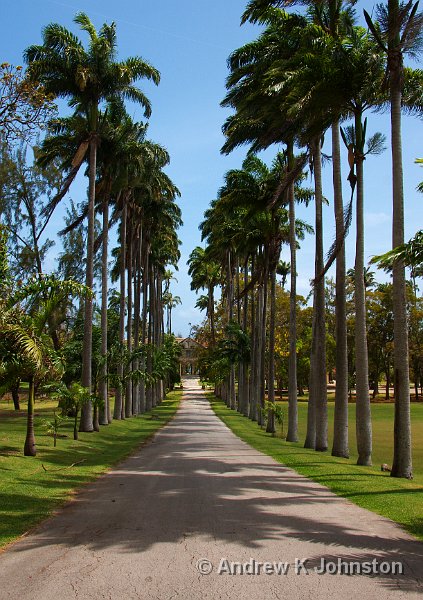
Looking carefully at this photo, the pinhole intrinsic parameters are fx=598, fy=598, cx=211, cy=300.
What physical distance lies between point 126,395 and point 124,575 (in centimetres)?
3143

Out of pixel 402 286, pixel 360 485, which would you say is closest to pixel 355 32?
pixel 402 286

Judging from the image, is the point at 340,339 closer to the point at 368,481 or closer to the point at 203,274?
the point at 368,481

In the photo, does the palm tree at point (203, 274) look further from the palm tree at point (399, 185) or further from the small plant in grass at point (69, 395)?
the palm tree at point (399, 185)

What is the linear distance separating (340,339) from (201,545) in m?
12.1

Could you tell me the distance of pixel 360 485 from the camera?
1209cm

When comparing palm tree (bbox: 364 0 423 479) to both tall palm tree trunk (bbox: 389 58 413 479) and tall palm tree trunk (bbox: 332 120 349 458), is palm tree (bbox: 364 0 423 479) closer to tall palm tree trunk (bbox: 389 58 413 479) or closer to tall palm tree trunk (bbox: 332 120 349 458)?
tall palm tree trunk (bbox: 389 58 413 479)

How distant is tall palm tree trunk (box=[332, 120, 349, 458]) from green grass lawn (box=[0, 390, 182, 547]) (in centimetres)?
670

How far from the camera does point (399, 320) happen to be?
13977mm

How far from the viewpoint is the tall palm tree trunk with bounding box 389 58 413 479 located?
13.8 metres

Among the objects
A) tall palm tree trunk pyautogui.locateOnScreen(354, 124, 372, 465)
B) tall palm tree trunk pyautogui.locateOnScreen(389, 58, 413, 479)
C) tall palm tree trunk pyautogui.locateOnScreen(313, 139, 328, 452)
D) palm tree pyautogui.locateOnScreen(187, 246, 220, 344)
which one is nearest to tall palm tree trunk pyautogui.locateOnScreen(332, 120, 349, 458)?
tall palm tree trunk pyautogui.locateOnScreen(354, 124, 372, 465)

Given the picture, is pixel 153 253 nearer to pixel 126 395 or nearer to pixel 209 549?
pixel 126 395

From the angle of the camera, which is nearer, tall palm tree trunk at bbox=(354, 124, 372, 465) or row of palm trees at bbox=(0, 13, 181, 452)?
tall palm tree trunk at bbox=(354, 124, 372, 465)

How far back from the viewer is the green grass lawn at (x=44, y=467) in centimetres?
905

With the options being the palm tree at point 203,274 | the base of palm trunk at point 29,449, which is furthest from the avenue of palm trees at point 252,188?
the palm tree at point 203,274
